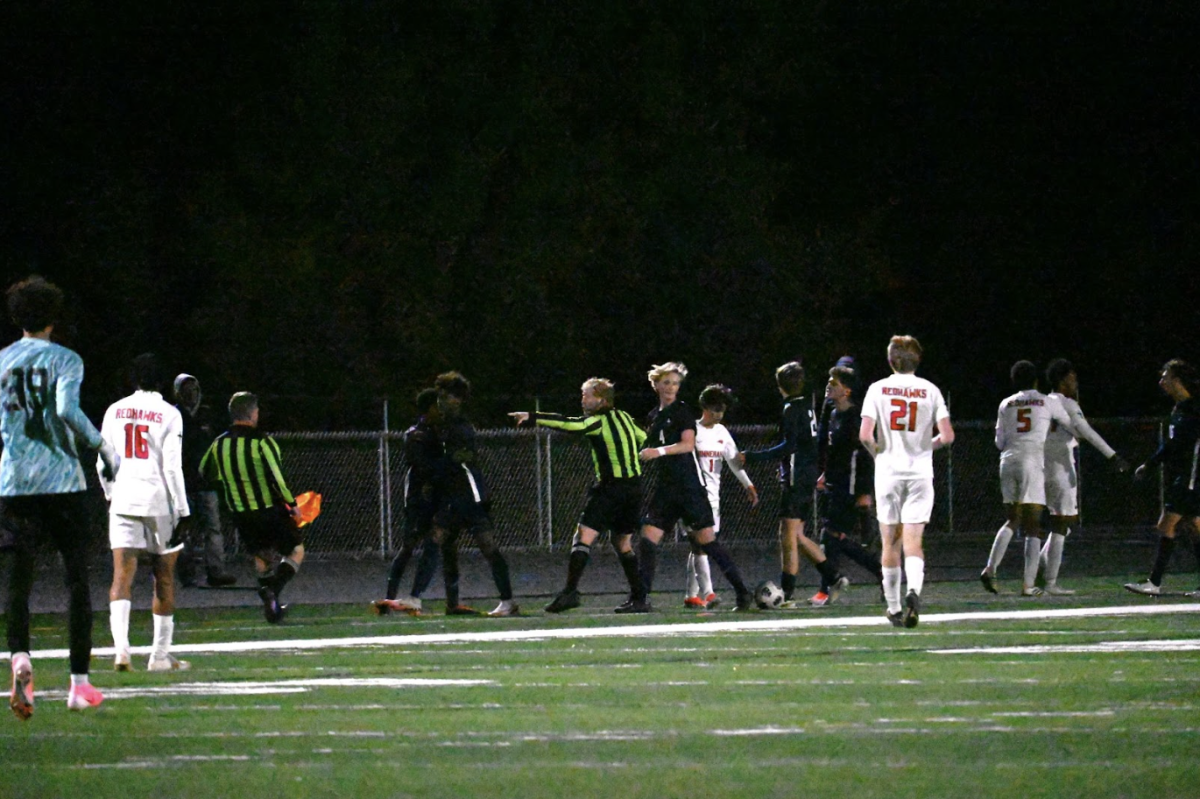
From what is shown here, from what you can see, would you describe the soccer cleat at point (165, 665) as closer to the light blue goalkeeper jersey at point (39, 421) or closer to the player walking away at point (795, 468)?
the light blue goalkeeper jersey at point (39, 421)

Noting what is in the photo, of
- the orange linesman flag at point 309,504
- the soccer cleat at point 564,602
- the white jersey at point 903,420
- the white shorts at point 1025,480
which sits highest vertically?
the white jersey at point 903,420

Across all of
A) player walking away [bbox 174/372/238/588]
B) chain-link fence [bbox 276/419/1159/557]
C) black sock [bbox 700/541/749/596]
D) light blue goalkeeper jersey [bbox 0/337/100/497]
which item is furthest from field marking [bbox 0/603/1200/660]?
chain-link fence [bbox 276/419/1159/557]

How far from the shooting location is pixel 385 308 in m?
39.2

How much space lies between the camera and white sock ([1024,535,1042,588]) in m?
17.4

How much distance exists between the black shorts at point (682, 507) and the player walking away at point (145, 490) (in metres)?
5.31

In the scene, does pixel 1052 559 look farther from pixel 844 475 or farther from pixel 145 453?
pixel 145 453

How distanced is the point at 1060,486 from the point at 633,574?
4207 millimetres

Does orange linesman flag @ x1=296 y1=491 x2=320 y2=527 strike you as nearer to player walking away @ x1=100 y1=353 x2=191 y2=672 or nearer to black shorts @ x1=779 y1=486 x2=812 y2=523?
black shorts @ x1=779 y1=486 x2=812 y2=523

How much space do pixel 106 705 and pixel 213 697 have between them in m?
0.56

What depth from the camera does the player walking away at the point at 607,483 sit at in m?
16.2

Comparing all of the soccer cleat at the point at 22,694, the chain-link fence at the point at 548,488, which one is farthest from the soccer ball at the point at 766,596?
the chain-link fence at the point at 548,488

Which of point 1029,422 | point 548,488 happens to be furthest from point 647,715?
point 548,488

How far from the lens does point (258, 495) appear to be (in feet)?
53.3

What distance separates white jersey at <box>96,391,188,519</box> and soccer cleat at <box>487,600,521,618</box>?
4946 millimetres
